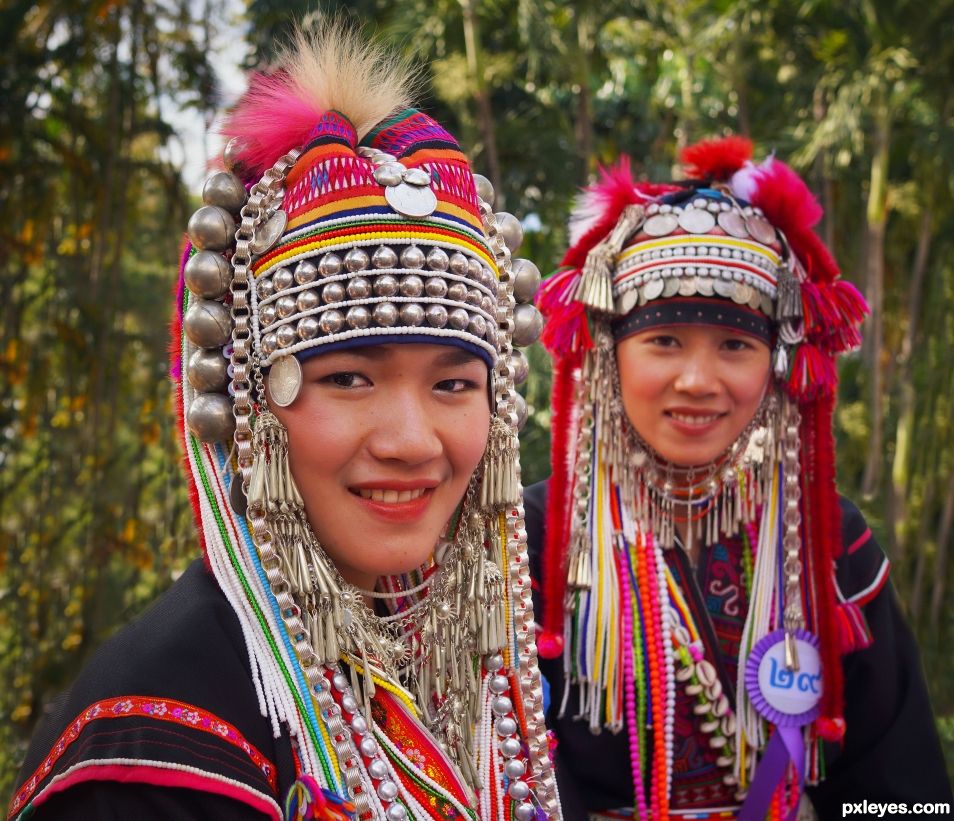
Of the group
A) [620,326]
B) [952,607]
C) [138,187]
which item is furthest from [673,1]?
[620,326]

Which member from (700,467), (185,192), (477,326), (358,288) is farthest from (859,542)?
(185,192)

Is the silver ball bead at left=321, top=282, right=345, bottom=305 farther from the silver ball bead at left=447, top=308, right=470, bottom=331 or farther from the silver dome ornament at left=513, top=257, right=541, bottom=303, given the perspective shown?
the silver dome ornament at left=513, top=257, right=541, bottom=303

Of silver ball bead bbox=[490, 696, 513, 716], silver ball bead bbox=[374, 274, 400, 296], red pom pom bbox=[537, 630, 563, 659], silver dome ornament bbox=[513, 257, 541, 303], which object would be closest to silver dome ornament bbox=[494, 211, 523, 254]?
silver dome ornament bbox=[513, 257, 541, 303]

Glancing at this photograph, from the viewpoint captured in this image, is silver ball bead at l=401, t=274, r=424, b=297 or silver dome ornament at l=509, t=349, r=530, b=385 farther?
silver dome ornament at l=509, t=349, r=530, b=385

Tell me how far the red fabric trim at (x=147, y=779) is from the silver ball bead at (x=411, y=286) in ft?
2.51

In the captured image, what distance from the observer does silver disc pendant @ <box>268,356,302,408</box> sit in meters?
1.57

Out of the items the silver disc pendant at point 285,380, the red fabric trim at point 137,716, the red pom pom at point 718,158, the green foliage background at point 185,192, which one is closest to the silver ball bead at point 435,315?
the silver disc pendant at point 285,380

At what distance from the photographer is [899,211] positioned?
830 centimetres

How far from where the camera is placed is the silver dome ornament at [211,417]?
1598 mm

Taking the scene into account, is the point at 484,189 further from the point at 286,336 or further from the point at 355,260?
the point at 286,336

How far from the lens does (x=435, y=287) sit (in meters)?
1.61

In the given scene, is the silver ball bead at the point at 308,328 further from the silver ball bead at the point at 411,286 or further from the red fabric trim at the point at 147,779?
the red fabric trim at the point at 147,779

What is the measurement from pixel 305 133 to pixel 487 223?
0.36 meters

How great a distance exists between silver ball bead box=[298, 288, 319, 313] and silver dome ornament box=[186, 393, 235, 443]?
201 millimetres
